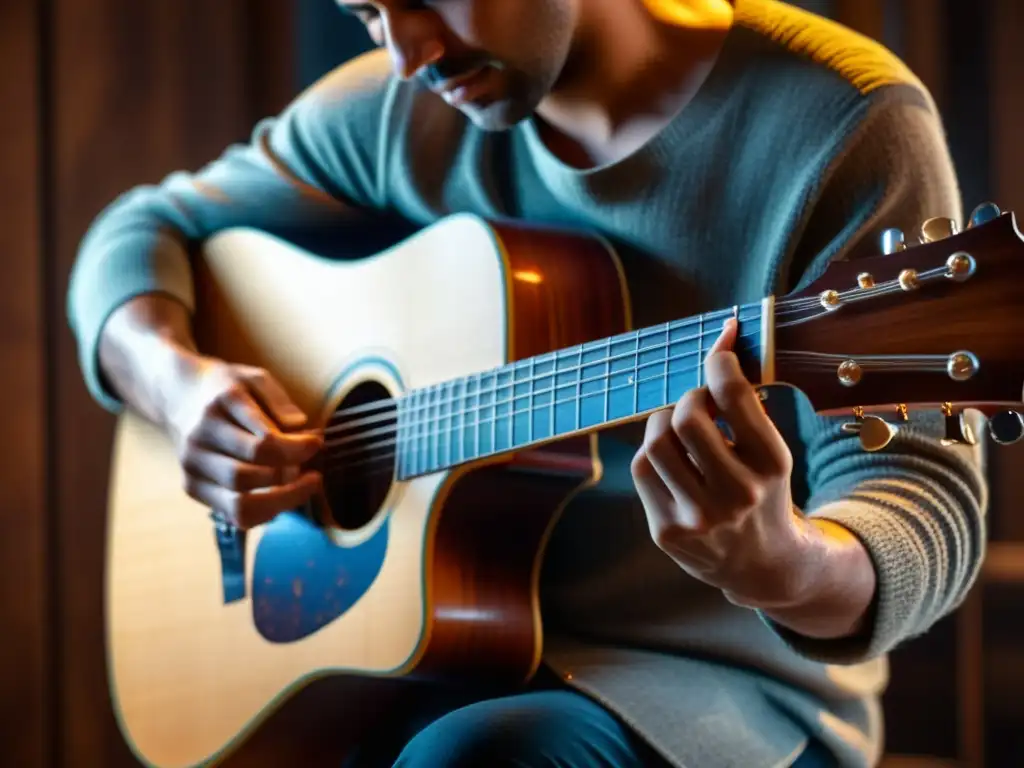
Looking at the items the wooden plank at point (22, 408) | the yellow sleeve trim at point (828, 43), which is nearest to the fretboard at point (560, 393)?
the yellow sleeve trim at point (828, 43)

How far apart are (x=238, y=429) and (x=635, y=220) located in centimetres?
34

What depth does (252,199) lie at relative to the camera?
105 cm

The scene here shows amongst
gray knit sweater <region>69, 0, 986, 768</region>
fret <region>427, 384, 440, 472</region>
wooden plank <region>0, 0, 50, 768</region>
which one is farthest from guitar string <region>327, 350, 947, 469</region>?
wooden plank <region>0, 0, 50, 768</region>

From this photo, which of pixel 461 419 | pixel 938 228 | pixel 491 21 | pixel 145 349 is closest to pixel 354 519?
pixel 461 419

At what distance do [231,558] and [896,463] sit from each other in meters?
0.52

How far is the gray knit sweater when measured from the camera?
2.18 ft

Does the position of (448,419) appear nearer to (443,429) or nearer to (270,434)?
(443,429)

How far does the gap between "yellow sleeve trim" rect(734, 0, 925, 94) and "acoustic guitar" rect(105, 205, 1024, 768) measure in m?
0.18

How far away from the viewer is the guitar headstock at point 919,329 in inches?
19.8

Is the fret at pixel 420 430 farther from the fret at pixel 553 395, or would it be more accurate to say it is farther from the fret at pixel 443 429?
the fret at pixel 553 395

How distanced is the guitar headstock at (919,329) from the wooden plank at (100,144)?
2.74 feet

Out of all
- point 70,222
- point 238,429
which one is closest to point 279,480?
point 238,429

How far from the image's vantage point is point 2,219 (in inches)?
51.3

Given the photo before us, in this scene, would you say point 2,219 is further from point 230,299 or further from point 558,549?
point 558,549
